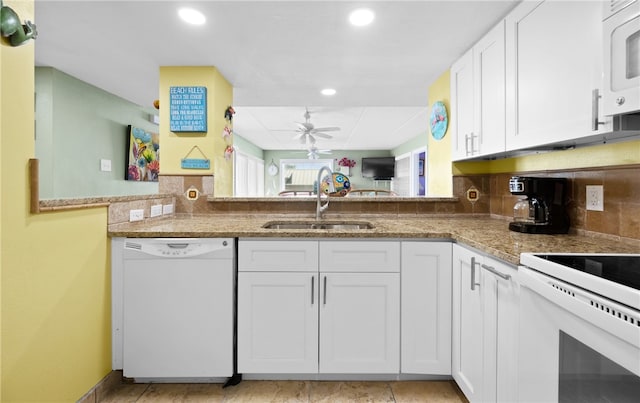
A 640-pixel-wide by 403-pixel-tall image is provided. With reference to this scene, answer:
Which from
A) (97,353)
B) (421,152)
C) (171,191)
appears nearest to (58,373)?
(97,353)

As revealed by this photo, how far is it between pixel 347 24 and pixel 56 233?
1.83m

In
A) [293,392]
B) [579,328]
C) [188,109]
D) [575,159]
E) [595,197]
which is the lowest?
[293,392]

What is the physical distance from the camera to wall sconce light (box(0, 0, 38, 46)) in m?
1.08

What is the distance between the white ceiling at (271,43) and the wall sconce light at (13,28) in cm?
71

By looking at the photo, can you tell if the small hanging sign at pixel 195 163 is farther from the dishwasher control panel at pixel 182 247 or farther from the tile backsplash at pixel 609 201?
the tile backsplash at pixel 609 201

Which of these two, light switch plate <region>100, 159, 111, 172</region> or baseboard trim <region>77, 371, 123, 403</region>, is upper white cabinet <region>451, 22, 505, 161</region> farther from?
light switch plate <region>100, 159, 111, 172</region>

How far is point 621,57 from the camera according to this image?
975 mm

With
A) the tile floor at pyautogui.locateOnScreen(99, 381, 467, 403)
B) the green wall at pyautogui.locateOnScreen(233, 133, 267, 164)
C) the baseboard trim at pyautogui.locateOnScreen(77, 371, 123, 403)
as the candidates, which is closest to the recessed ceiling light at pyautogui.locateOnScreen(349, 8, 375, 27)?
the tile floor at pyautogui.locateOnScreen(99, 381, 467, 403)

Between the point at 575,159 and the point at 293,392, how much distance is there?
6.14ft

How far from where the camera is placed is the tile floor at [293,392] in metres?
1.62

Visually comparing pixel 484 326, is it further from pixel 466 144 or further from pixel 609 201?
pixel 466 144

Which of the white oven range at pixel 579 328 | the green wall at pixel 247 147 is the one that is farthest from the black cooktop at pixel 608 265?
the green wall at pixel 247 147

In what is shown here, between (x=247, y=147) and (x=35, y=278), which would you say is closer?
(x=35, y=278)

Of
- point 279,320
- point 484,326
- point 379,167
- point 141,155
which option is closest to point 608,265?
point 484,326
